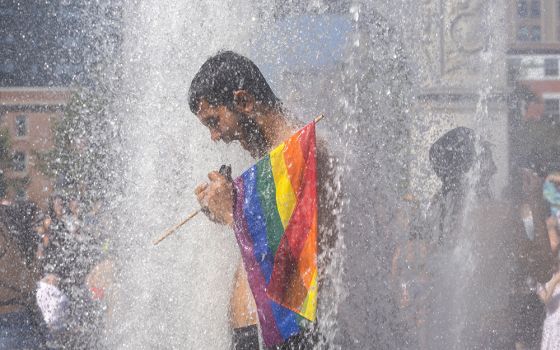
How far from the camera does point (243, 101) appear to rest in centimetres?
276

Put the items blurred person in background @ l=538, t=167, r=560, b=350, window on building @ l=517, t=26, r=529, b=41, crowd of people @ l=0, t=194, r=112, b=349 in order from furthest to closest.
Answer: window on building @ l=517, t=26, r=529, b=41 → crowd of people @ l=0, t=194, r=112, b=349 → blurred person in background @ l=538, t=167, r=560, b=350

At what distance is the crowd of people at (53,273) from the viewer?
5020 mm

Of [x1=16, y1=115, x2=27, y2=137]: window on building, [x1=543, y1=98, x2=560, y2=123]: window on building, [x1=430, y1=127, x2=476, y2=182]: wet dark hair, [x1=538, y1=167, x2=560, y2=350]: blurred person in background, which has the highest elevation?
[x1=430, y1=127, x2=476, y2=182]: wet dark hair

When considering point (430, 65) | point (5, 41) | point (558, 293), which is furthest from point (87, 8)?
point (558, 293)

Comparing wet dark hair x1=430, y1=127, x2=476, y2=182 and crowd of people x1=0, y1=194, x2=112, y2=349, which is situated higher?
wet dark hair x1=430, y1=127, x2=476, y2=182

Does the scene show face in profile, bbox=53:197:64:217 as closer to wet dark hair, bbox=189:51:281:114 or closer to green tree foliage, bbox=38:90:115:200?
green tree foliage, bbox=38:90:115:200

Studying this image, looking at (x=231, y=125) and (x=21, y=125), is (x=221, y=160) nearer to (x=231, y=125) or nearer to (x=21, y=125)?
(x=231, y=125)

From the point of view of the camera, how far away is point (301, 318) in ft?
8.58

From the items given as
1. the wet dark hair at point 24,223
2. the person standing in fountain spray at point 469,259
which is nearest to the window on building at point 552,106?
the wet dark hair at point 24,223

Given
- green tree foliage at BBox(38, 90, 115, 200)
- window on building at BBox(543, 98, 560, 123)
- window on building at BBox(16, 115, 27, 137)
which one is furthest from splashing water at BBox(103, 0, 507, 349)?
window on building at BBox(543, 98, 560, 123)

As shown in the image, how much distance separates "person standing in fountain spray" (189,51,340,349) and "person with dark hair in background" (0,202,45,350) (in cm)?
428

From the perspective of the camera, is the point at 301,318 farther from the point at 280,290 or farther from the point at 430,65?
the point at 430,65

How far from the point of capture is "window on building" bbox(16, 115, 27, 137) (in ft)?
82.3

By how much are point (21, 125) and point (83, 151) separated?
1823cm
